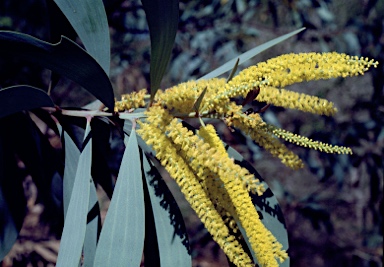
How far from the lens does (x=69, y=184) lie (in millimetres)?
1115

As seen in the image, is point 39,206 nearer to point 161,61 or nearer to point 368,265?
point 161,61

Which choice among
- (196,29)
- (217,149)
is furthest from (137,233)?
(196,29)

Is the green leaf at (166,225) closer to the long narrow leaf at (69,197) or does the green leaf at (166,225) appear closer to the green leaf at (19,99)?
the long narrow leaf at (69,197)

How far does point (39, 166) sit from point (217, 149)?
0.58m

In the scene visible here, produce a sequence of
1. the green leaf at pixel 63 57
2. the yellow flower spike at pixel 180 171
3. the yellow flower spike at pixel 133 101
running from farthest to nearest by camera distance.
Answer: the yellow flower spike at pixel 133 101
the yellow flower spike at pixel 180 171
the green leaf at pixel 63 57

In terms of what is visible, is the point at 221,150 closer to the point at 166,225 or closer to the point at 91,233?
the point at 166,225

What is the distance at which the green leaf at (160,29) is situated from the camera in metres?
0.86

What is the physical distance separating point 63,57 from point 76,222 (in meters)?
0.35

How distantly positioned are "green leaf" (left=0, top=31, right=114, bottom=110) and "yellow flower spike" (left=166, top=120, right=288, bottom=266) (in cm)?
19

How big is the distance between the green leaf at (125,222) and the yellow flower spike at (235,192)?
0.41 feet

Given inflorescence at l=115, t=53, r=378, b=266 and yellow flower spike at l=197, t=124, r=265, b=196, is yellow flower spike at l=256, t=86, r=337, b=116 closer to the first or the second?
inflorescence at l=115, t=53, r=378, b=266

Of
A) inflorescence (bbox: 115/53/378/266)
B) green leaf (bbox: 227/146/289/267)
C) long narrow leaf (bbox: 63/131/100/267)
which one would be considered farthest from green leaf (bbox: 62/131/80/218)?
green leaf (bbox: 227/146/289/267)

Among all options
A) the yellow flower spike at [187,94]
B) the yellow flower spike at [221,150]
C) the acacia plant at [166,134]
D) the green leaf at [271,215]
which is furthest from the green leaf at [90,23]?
the green leaf at [271,215]

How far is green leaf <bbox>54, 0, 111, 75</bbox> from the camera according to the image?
3.28 ft
